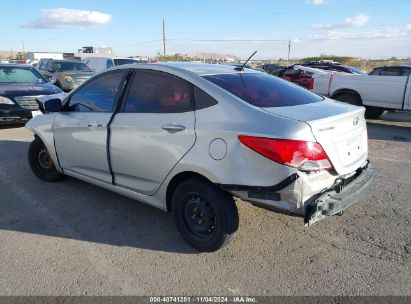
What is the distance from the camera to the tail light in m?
2.77

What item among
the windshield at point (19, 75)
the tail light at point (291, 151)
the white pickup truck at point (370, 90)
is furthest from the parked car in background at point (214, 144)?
the white pickup truck at point (370, 90)

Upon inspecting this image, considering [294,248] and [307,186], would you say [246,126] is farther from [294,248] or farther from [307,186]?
[294,248]

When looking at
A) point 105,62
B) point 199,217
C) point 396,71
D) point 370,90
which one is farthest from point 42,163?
point 105,62

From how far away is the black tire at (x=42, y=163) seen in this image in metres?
5.16

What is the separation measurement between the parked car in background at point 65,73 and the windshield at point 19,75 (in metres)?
3.21

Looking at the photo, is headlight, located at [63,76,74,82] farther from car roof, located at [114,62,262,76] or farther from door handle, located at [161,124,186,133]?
door handle, located at [161,124,186,133]

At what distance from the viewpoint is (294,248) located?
350cm

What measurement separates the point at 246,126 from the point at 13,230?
2.65 metres

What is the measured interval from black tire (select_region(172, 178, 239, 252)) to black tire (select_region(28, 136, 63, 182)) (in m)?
2.44

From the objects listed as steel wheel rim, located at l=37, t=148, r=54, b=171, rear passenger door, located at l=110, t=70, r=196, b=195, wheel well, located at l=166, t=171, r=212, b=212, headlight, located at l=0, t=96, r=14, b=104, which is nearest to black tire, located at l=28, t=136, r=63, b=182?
steel wheel rim, located at l=37, t=148, r=54, b=171

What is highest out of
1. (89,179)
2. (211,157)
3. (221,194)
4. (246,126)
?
(246,126)

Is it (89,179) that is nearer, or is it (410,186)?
(89,179)

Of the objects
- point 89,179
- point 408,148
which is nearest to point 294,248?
point 89,179

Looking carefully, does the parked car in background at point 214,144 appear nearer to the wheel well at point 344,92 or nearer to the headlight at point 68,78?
the wheel well at point 344,92
